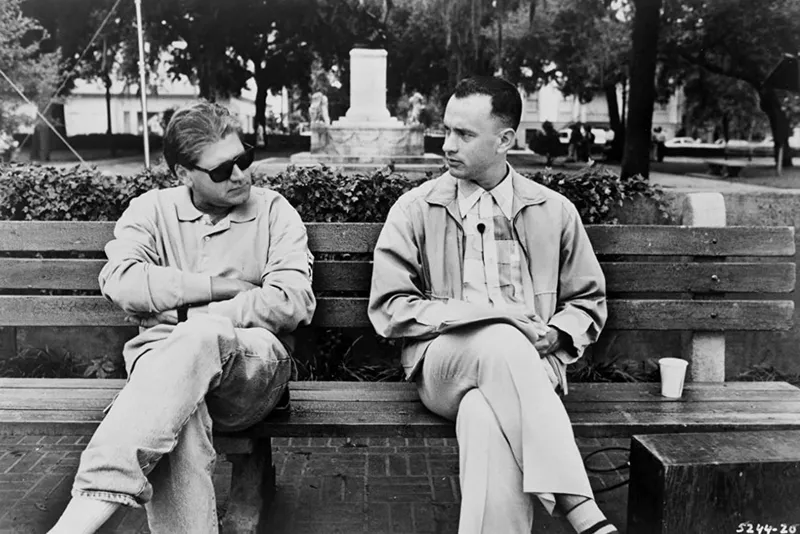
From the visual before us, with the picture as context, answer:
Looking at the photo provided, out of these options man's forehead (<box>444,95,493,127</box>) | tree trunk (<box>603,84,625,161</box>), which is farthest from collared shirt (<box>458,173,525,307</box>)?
tree trunk (<box>603,84,625,161</box>)

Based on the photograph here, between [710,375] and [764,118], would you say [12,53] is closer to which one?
[710,375]

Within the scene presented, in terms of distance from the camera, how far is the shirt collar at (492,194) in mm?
3254

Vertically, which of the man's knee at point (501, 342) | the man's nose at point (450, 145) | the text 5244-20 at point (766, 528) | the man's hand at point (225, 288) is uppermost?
the man's nose at point (450, 145)

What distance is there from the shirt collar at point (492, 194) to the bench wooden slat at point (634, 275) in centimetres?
57

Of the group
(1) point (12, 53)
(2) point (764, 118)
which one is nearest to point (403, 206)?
(1) point (12, 53)

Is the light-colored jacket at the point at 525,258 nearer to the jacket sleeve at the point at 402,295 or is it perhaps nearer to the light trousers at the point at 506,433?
the jacket sleeve at the point at 402,295

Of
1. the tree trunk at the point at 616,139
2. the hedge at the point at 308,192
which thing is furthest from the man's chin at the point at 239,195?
the tree trunk at the point at 616,139

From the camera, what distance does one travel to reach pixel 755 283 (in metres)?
3.64

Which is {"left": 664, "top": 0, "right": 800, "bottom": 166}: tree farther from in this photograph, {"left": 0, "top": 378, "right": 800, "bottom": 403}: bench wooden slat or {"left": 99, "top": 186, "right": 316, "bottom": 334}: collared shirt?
{"left": 99, "top": 186, "right": 316, "bottom": 334}: collared shirt

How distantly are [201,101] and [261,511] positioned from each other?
1.55m

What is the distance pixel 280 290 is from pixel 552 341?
3.16 ft

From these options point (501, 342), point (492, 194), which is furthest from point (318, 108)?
point (501, 342)

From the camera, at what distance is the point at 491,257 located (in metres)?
3.21

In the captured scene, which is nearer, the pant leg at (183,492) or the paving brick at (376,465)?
the pant leg at (183,492)
